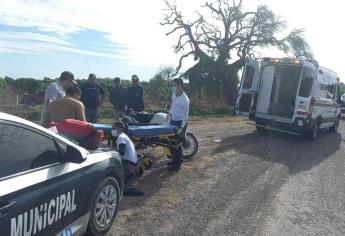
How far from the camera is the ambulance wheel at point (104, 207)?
4.66 m

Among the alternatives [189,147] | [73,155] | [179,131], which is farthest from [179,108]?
[73,155]

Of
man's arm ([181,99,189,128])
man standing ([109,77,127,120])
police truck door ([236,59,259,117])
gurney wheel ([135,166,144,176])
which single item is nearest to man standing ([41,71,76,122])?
gurney wheel ([135,166,144,176])

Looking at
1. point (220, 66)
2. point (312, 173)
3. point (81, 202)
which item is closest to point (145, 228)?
point (81, 202)

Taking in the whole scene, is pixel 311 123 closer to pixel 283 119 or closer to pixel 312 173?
pixel 283 119

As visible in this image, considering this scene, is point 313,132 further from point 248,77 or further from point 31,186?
point 31,186

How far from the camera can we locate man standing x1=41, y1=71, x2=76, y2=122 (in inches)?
283

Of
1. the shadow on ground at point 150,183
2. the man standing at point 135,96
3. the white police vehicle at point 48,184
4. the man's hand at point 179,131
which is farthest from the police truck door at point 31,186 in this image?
the man standing at point 135,96

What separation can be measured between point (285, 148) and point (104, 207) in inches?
340

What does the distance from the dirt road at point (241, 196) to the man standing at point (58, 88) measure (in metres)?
2.06

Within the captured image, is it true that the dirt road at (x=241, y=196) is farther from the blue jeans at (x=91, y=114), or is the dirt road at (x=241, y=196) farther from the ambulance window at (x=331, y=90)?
the ambulance window at (x=331, y=90)

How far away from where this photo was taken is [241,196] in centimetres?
705

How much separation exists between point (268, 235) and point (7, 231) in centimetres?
334

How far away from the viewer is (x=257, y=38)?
36.4 metres

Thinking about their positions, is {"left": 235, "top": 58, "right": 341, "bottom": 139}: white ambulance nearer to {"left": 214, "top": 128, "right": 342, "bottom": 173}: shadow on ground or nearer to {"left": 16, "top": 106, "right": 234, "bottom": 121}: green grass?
{"left": 214, "top": 128, "right": 342, "bottom": 173}: shadow on ground
